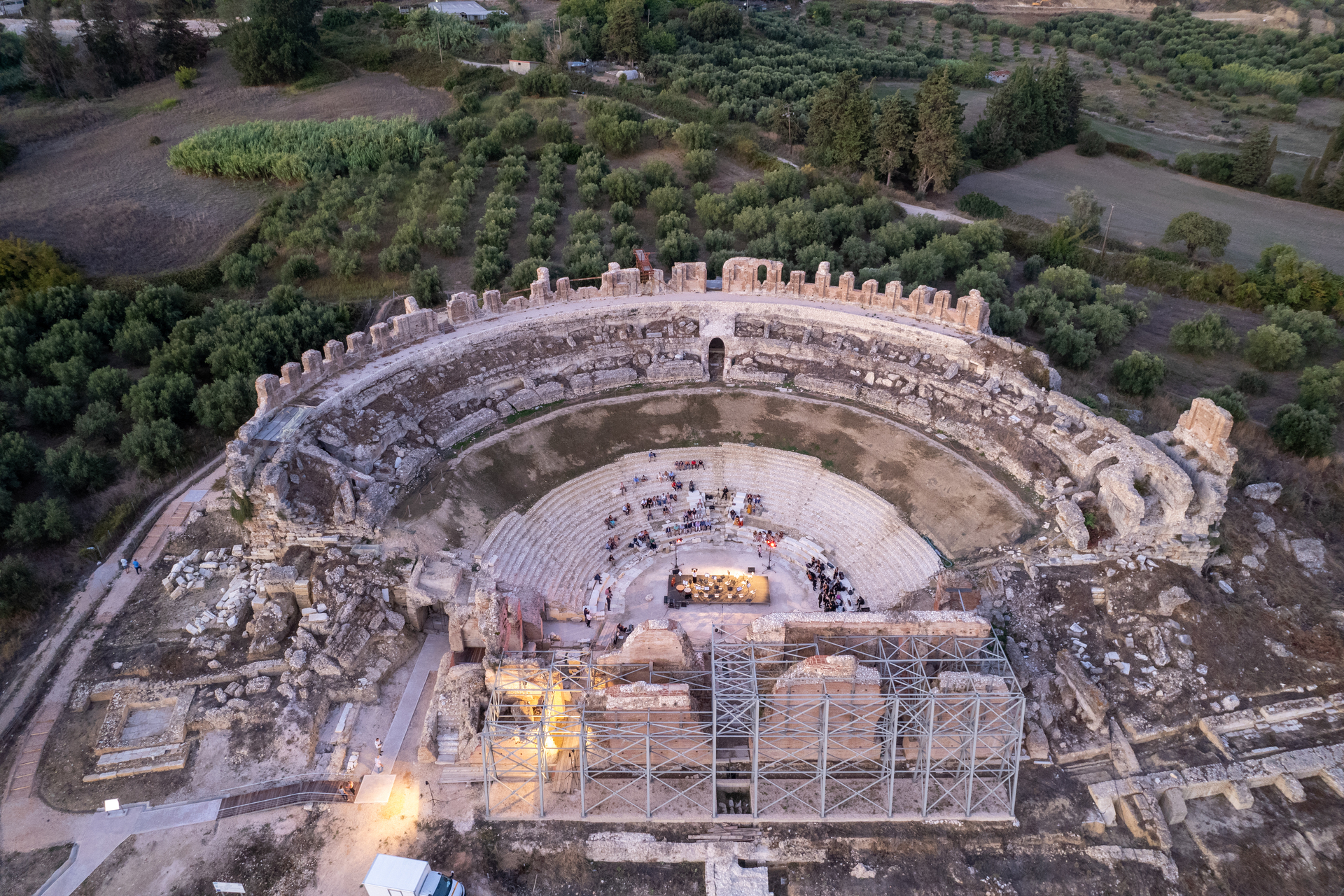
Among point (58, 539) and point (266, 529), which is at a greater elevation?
point (266, 529)

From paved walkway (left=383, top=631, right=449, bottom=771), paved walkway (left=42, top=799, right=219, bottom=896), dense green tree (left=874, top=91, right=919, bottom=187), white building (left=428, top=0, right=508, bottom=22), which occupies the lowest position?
paved walkway (left=383, top=631, right=449, bottom=771)

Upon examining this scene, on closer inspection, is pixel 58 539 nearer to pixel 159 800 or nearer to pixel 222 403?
pixel 222 403

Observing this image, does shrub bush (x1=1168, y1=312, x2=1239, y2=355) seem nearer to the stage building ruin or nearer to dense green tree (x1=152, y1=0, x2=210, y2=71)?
the stage building ruin

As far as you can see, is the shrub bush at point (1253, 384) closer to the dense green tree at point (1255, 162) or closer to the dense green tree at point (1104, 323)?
the dense green tree at point (1104, 323)

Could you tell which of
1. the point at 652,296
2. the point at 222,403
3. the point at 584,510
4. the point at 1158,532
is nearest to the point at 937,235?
the point at 652,296

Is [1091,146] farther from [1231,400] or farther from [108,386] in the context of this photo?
[108,386]

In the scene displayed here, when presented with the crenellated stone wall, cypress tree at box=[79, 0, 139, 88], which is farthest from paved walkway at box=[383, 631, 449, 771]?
cypress tree at box=[79, 0, 139, 88]
